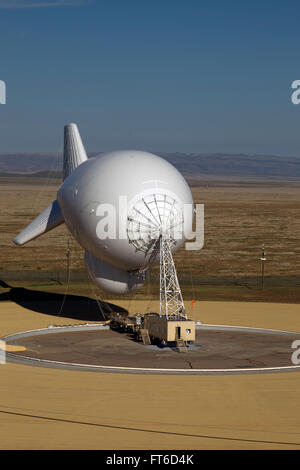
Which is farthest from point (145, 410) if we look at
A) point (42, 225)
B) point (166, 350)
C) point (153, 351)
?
point (42, 225)

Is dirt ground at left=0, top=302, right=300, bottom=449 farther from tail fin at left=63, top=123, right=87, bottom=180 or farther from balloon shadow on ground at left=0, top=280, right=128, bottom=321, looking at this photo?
tail fin at left=63, top=123, right=87, bottom=180

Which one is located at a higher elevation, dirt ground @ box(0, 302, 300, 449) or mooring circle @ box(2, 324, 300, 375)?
mooring circle @ box(2, 324, 300, 375)

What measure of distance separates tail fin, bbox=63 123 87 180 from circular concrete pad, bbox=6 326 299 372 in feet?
→ 40.5

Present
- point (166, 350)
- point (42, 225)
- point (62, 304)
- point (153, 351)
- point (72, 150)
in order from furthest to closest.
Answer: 1. point (62, 304)
2. point (72, 150)
3. point (42, 225)
4. point (166, 350)
5. point (153, 351)

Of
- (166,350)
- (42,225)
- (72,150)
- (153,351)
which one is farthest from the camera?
(72,150)

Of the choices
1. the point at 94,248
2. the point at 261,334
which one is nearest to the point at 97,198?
the point at 94,248

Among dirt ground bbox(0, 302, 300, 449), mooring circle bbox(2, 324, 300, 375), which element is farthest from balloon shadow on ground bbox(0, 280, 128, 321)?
dirt ground bbox(0, 302, 300, 449)

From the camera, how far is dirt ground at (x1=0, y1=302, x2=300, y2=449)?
2964 centimetres

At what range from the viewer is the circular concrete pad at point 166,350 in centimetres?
4359

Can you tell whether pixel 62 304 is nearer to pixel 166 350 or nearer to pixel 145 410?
pixel 166 350

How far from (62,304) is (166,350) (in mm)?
22826

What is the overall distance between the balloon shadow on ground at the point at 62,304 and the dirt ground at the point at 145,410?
20.2 meters

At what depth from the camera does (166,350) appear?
47.8m
